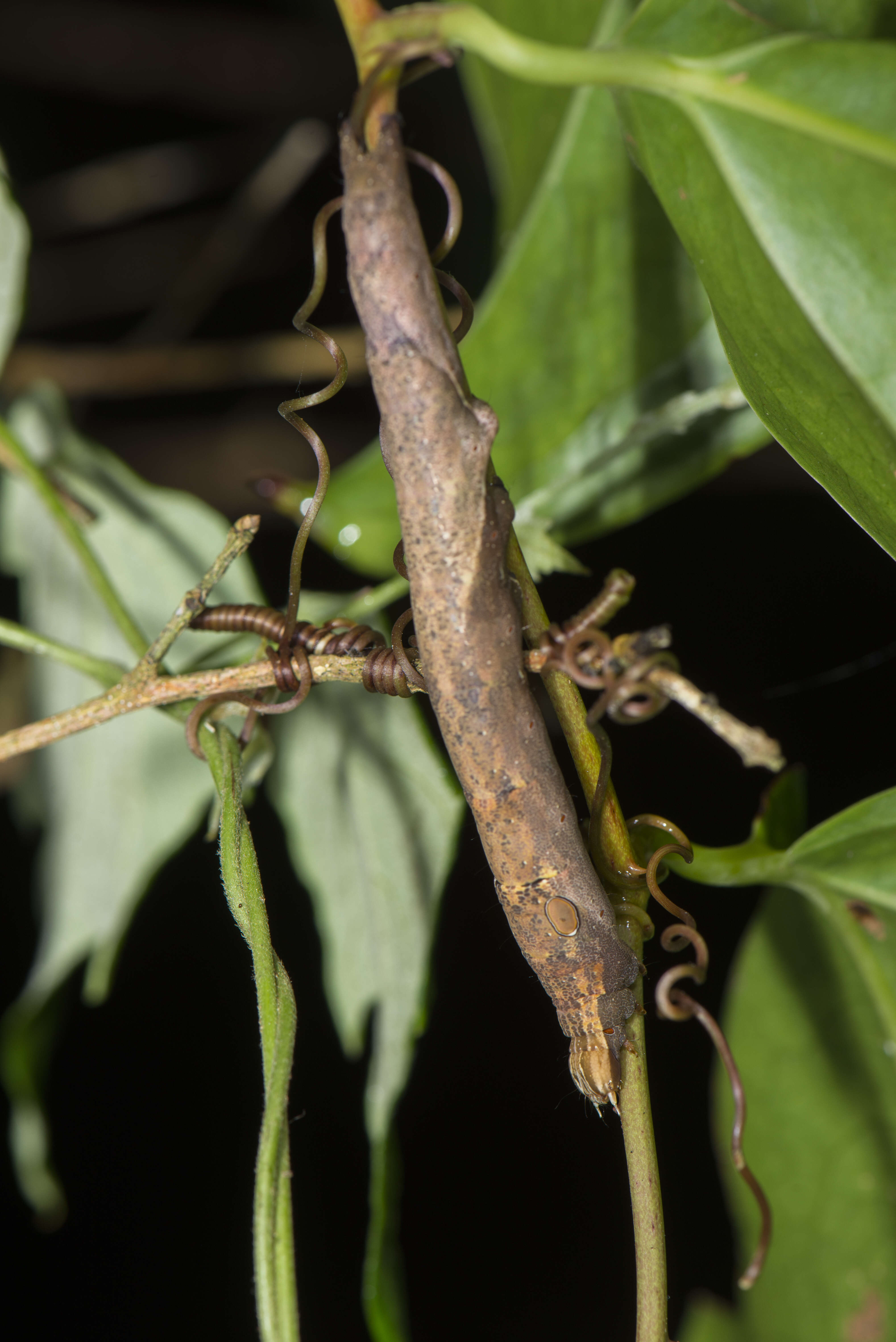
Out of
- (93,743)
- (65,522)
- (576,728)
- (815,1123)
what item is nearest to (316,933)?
(93,743)

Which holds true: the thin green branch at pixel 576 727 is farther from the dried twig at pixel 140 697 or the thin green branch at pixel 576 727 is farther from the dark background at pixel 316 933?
the dark background at pixel 316 933

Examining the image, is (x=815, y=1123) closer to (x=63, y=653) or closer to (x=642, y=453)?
(x=642, y=453)

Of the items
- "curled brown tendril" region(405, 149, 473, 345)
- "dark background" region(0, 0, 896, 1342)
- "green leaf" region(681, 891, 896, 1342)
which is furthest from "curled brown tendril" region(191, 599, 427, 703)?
"dark background" region(0, 0, 896, 1342)

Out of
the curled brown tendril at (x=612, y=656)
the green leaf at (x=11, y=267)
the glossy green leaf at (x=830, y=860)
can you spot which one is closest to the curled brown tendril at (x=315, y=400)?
the curled brown tendril at (x=612, y=656)

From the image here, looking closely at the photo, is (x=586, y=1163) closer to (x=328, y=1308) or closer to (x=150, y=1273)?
(x=328, y=1308)

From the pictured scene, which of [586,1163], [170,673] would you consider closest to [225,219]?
[170,673]
